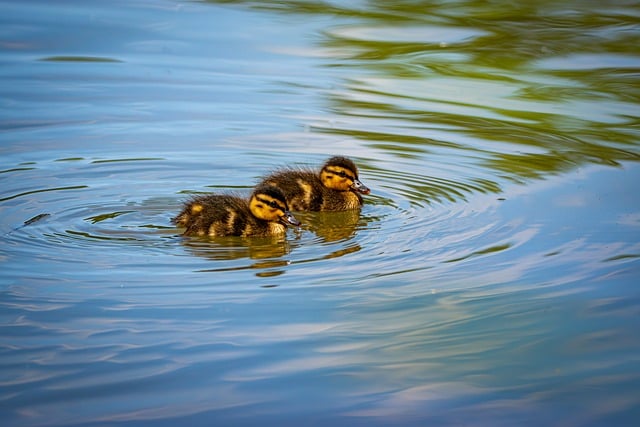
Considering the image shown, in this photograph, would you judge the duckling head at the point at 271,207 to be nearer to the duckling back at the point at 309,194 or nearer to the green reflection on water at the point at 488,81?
the duckling back at the point at 309,194

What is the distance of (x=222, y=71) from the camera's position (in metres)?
9.86

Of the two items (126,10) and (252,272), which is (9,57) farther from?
(252,272)

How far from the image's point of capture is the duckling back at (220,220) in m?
6.11

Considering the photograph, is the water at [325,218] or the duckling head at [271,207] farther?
the duckling head at [271,207]

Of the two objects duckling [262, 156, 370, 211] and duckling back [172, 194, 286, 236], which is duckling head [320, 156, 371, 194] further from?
duckling back [172, 194, 286, 236]

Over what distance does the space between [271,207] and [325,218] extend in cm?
70

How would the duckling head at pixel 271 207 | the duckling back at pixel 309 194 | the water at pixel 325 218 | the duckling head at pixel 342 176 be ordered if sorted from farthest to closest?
the duckling back at pixel 309 194, the duckling head at pixel 342 176, the duckling head at pixel 271 207, the water at pixel 325 218

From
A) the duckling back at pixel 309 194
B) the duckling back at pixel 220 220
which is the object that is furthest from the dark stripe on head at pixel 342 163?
the duckling back at pixel 220 220

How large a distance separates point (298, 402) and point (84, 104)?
5.32 meters

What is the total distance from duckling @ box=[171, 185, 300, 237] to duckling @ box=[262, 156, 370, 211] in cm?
50

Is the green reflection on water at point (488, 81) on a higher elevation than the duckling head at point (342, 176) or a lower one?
higher

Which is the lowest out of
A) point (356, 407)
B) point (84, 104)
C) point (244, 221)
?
point (356, 407)

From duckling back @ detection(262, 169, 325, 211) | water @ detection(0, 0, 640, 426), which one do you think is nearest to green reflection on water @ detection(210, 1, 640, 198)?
water @ detection(0, 0, 640, 426)

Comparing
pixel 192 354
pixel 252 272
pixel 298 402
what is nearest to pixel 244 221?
pixel 252 272
